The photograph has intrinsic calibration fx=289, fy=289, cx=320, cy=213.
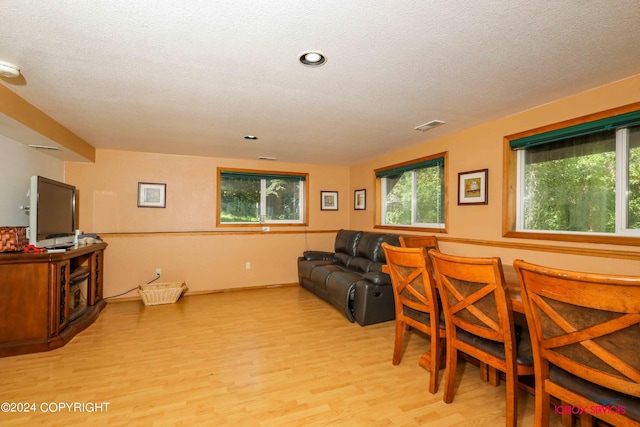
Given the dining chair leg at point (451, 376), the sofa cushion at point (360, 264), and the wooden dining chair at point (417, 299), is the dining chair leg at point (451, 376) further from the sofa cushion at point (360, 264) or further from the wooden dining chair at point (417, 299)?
the sofa cushion at point (360, 264)

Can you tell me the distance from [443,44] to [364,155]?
2929 mm

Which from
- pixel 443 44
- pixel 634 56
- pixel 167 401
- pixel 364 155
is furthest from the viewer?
pixel 364 155

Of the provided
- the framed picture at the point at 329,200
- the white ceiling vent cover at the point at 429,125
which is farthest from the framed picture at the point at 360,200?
the white ceiling vent cover at the point at 429,125

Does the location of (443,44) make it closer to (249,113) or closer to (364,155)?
(249,113)

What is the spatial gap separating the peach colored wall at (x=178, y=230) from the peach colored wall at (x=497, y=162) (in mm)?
2518

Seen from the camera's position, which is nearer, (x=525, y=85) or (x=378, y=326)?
(x=525, y=85)

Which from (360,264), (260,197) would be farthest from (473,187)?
(260,197)

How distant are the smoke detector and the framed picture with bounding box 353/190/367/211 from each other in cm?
420

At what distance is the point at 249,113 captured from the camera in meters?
2.69

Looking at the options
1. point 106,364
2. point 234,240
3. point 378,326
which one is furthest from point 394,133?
point 106,364

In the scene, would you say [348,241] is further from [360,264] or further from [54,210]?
[54,210]

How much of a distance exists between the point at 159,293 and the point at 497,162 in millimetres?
4352

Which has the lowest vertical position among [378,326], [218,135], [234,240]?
[378,326]

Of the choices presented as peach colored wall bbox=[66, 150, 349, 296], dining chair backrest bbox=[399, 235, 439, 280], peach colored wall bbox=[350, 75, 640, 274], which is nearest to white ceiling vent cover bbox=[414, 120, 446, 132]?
peach colored wall bbox=[350, 75, 640, 274]
